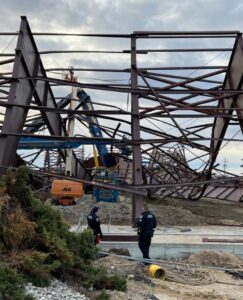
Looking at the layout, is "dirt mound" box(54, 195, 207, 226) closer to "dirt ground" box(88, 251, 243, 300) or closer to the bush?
"dirt ground" box(88, 251, 243, 300)

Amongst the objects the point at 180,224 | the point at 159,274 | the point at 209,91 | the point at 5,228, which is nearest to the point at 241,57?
the point at 209,91

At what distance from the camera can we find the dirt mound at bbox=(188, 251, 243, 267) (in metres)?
11.8

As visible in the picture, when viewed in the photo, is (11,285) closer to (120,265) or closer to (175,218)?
(120,265)

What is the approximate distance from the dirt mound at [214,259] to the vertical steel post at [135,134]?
8.69ft

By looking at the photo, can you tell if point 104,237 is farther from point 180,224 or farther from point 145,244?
point 180,224

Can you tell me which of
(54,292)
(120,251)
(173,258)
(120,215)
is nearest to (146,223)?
(120,251)

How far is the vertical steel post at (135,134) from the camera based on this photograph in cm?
1420

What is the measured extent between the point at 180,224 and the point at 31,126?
959 cm

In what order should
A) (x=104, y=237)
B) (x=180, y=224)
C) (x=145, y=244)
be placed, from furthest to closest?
(x=180, y=224) → (x=104, y=237) → (x=145, y=244)

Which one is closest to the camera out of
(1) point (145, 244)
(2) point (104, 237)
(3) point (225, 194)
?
(1) point (145, 244)

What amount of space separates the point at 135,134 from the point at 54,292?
9459 millimetres

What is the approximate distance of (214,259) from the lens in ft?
38.9

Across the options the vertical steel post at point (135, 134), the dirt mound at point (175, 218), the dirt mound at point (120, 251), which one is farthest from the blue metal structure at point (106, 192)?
the dirt mound at point (120, 251)

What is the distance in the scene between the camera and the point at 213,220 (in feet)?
68.8
